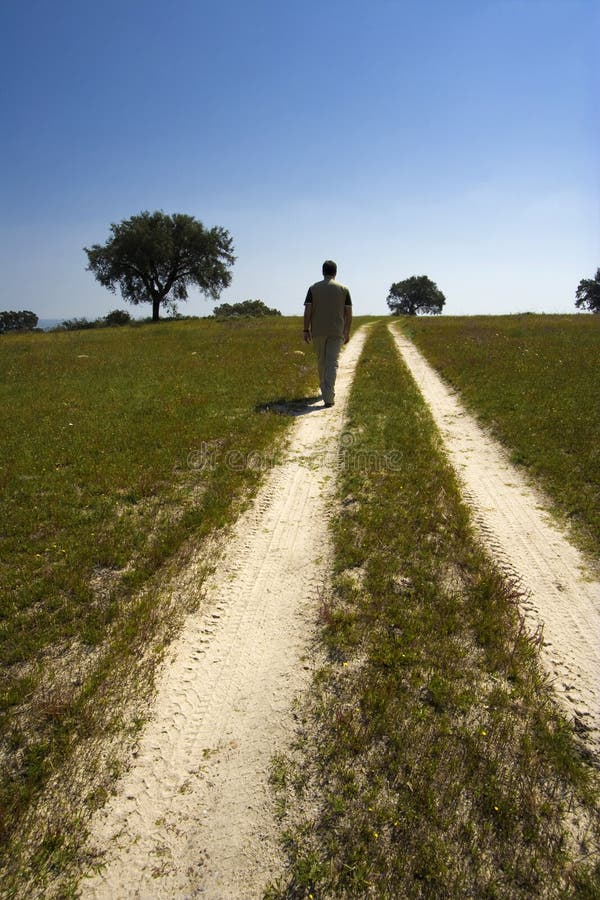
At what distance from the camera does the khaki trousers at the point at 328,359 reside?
11594 mm

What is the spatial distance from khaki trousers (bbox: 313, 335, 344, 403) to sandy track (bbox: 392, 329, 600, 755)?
4017mm

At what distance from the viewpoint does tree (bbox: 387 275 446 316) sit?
110 meters

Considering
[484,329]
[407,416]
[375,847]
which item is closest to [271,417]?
[407,416]

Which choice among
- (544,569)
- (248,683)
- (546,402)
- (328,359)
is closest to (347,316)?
(328,359)

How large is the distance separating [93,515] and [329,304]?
7.92m

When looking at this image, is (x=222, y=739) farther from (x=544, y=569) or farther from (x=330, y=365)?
(x=330, y=365)

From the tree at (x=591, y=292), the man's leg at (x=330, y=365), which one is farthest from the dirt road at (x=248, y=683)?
the tree at (x=591, y=292)

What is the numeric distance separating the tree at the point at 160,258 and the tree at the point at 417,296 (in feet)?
231

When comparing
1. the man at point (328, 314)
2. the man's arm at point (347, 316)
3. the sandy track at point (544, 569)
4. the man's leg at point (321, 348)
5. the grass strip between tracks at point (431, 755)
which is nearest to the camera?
the grass strip between tracks at point (431, 755)

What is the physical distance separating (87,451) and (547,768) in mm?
9429

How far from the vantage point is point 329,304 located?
11406 mm

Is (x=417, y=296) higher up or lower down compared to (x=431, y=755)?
higher up

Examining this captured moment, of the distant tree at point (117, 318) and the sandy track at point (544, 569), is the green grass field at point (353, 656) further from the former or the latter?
the distant tree at point (117, 318)

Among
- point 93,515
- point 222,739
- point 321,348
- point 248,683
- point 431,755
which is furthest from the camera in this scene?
point 321,348
